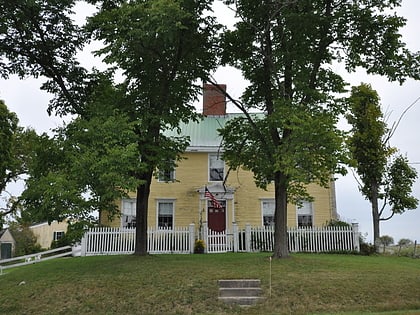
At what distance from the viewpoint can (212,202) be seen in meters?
22.7

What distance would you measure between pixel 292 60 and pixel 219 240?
31.6 ft

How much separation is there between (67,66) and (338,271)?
1177 cm

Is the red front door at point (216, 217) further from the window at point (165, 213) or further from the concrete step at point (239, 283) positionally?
the concrete step at point (239, 283)

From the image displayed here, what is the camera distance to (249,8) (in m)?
14.9

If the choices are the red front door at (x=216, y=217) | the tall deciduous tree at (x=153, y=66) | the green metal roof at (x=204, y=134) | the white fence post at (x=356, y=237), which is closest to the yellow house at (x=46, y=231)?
the green metal roof at (x=204, y=134)

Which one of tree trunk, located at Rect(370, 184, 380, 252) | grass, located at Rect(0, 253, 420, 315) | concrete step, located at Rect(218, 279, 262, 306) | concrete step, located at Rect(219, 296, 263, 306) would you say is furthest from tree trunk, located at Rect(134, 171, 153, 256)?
tree trunk, located at Rect(370, 184, 380, 252)

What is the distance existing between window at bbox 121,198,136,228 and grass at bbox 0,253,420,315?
31.7 feet

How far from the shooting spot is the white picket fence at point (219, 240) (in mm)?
19797

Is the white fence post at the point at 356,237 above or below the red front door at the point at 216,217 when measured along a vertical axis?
below

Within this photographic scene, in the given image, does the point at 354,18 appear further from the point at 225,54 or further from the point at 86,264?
the point at 86,264

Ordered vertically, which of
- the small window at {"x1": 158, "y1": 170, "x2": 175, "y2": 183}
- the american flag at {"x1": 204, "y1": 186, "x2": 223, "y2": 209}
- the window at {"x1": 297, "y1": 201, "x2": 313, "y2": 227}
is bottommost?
the window at {"x1": 297, "y1": 201, "x2": 313, "y2": 227}

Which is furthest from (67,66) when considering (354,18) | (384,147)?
(384,147)

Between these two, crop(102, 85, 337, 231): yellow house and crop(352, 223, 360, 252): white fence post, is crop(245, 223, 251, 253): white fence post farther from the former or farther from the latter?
crop(352, 223, 360, 252): white fence post

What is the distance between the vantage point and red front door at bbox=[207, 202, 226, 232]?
23.1m
